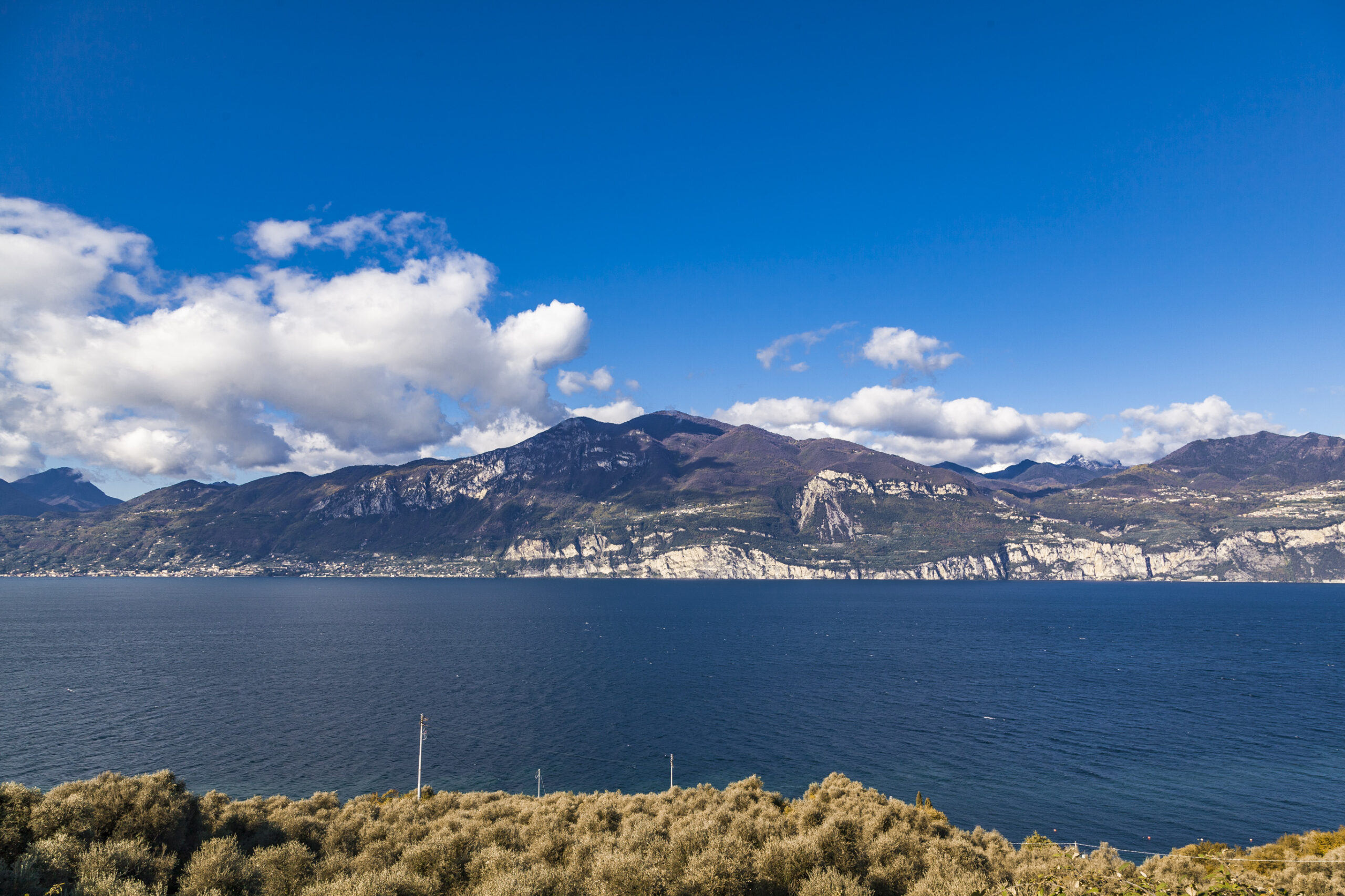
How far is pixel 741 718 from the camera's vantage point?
7744 centimetres

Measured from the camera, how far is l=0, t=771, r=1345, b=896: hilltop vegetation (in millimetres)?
17031

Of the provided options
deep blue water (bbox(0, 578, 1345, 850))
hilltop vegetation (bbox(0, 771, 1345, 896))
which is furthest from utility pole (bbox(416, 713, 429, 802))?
hilltop vegetation (bbox(0, 771, 1345, 896))

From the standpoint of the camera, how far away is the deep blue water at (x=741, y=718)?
54.7 m

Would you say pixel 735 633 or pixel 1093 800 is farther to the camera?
pixel 735 633

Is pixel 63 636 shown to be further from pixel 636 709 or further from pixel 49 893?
pixel 49 893

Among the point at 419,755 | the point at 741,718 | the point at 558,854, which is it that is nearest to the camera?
the point at 558,854

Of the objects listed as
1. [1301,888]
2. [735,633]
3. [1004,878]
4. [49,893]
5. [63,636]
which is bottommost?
[735,633]

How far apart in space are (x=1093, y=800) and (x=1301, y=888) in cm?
4126

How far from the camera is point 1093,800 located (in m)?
52.8

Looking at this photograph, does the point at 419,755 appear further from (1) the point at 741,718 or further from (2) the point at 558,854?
(1) the point at 741,718

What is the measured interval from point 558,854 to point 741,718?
57252mm

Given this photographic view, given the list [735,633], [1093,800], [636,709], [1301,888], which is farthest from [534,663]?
[1301,888]

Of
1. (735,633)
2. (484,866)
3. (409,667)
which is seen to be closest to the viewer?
(484,866)

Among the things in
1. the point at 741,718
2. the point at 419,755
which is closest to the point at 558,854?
the point at 419,755
